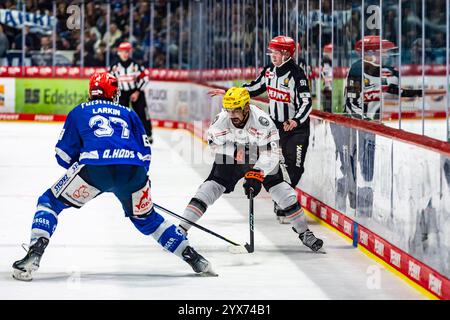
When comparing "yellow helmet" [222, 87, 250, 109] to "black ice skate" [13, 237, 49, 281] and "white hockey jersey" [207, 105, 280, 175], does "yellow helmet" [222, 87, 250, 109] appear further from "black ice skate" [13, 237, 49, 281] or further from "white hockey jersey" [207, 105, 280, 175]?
"black ice skate" [13, 237, 49, 281]

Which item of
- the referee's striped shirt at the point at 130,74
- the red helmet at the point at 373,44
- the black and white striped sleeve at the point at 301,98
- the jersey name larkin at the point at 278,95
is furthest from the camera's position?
the referee's striped shirt at the point at 130,74

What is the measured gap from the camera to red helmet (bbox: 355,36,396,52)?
908 centimetres

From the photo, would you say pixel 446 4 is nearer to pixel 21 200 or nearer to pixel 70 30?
pixel 21 200

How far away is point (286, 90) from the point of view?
1068cm

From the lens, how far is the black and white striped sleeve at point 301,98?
34.2 ft

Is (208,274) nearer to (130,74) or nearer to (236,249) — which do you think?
(236,249)

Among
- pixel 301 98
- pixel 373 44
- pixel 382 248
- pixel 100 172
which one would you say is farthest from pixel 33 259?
pixel 301 98

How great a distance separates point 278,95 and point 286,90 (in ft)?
0.41

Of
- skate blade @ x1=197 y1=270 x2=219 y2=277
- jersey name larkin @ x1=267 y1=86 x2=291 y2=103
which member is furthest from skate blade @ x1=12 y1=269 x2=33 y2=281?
jersey name larkin @ x1=267 y1=86 x2=291 y2=103

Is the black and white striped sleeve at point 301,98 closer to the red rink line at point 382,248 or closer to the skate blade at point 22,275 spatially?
the red rink line at point 382,248

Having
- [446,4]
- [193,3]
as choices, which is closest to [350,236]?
[446,4]

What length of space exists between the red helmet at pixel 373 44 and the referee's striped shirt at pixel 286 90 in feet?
1.91

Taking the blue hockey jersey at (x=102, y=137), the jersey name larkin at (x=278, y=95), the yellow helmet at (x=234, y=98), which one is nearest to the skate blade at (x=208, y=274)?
the blue hockey jersey at (x=102, y=137)

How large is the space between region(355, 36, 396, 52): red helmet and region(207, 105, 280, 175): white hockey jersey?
1018 mm
